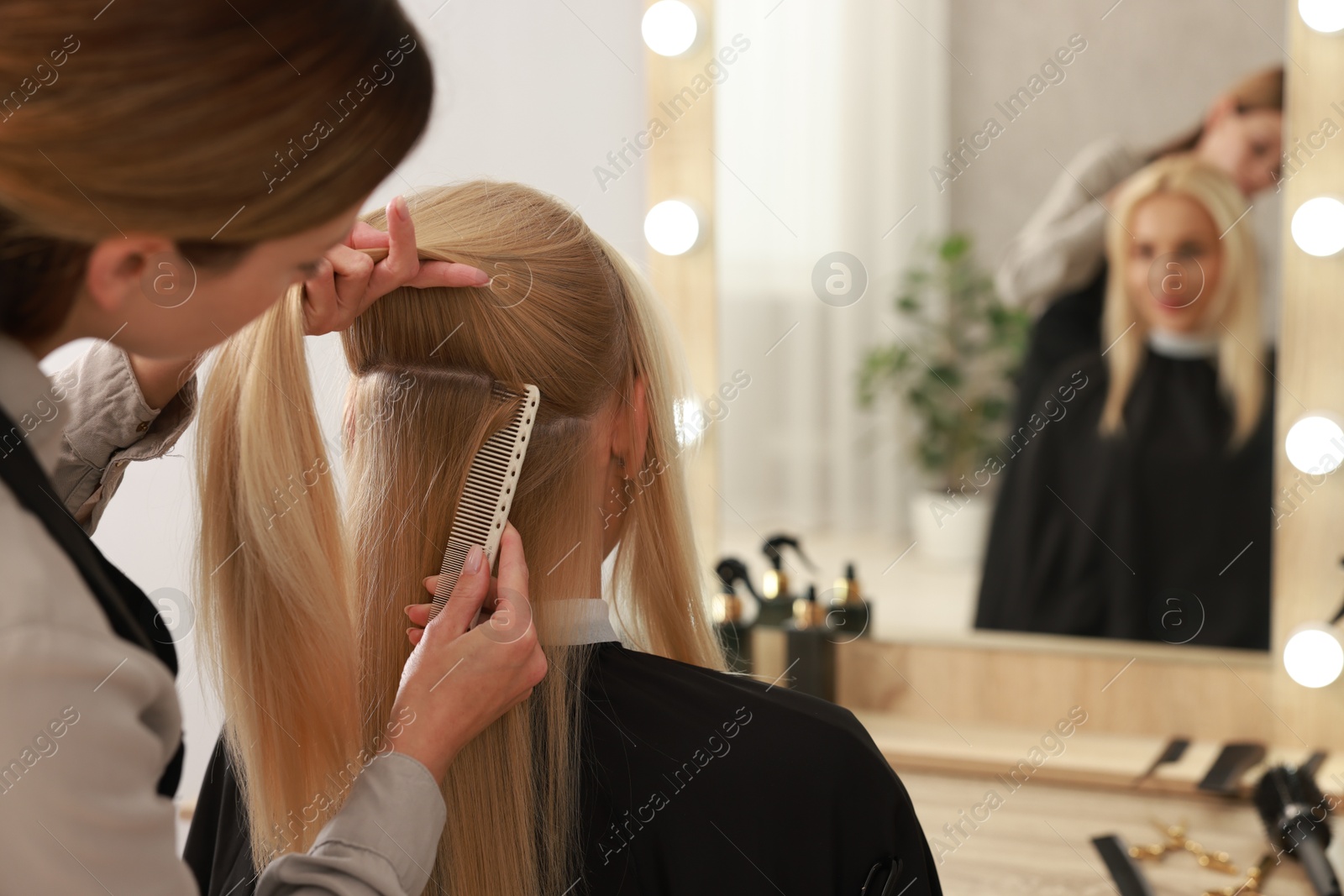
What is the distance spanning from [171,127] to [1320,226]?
127 centimetres

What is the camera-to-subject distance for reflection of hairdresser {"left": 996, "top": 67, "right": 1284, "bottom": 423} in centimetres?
125

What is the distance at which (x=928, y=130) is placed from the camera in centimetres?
136

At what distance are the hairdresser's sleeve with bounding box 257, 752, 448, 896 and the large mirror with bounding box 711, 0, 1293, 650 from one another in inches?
33.2

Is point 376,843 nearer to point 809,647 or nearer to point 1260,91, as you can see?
point 809,647

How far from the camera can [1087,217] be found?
4.32 feet

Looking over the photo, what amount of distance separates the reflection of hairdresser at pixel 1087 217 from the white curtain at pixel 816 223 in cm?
13

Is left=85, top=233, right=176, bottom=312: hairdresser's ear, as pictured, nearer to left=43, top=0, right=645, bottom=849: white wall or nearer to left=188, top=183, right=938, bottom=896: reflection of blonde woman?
left=188, top=183, right=938, bottom=896: reflection of blonde woman

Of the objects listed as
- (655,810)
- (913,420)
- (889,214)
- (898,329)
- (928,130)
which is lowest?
(655,810)

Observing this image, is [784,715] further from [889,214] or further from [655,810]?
[889,214]

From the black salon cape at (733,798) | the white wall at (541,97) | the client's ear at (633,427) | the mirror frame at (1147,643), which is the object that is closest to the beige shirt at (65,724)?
the black salon cape at (733,798)

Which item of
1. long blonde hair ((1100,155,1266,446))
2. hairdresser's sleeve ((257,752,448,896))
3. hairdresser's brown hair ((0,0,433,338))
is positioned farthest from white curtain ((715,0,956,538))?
hairdresser's brown hair ((0,0,433,338))

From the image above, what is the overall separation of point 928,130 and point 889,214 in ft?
0.38

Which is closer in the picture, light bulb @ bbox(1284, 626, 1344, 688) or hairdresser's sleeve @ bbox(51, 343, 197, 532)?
hairdresser's sleeve @ bbox(51, 343, 197, 532)

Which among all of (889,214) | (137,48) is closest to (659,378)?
(137,48)
